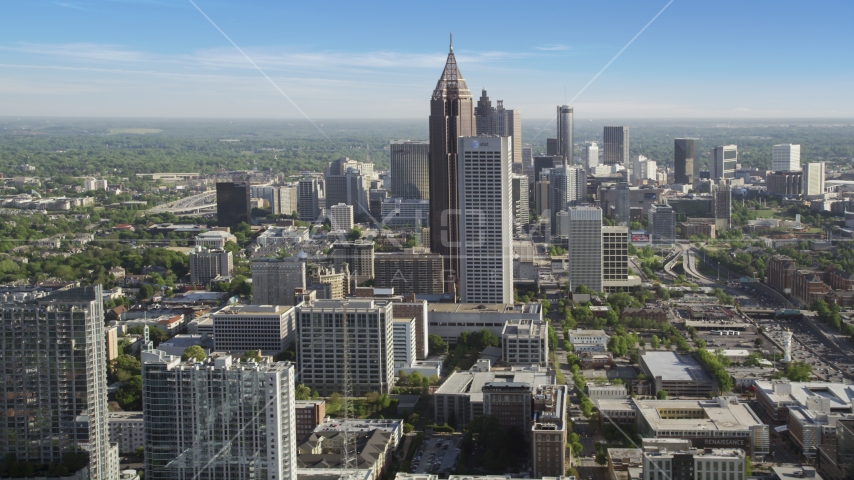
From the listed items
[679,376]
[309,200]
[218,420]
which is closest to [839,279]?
[679,376]

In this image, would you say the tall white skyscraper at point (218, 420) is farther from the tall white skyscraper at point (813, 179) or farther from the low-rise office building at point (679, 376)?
the tall white skyscraper at point (813, 179)

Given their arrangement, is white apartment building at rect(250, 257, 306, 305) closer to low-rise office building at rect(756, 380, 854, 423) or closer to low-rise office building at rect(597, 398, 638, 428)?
Answer: low-rise office building at rect(597, 398, 638, 428)

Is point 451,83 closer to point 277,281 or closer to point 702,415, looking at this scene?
point 277,281

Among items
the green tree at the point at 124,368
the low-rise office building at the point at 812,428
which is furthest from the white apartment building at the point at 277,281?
the low-rise office building at the point at 812,428

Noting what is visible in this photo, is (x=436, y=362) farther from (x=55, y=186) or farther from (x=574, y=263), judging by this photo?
(x=55, y=186)

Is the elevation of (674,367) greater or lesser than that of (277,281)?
lesser

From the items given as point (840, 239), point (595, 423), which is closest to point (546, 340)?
point (595, 423)

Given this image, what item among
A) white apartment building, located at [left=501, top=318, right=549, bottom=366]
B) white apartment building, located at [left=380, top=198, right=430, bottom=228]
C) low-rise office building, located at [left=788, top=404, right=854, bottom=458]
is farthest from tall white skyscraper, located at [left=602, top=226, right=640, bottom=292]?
low-rise office building, located at [left=788, top=404, right=854, bottom=458]
